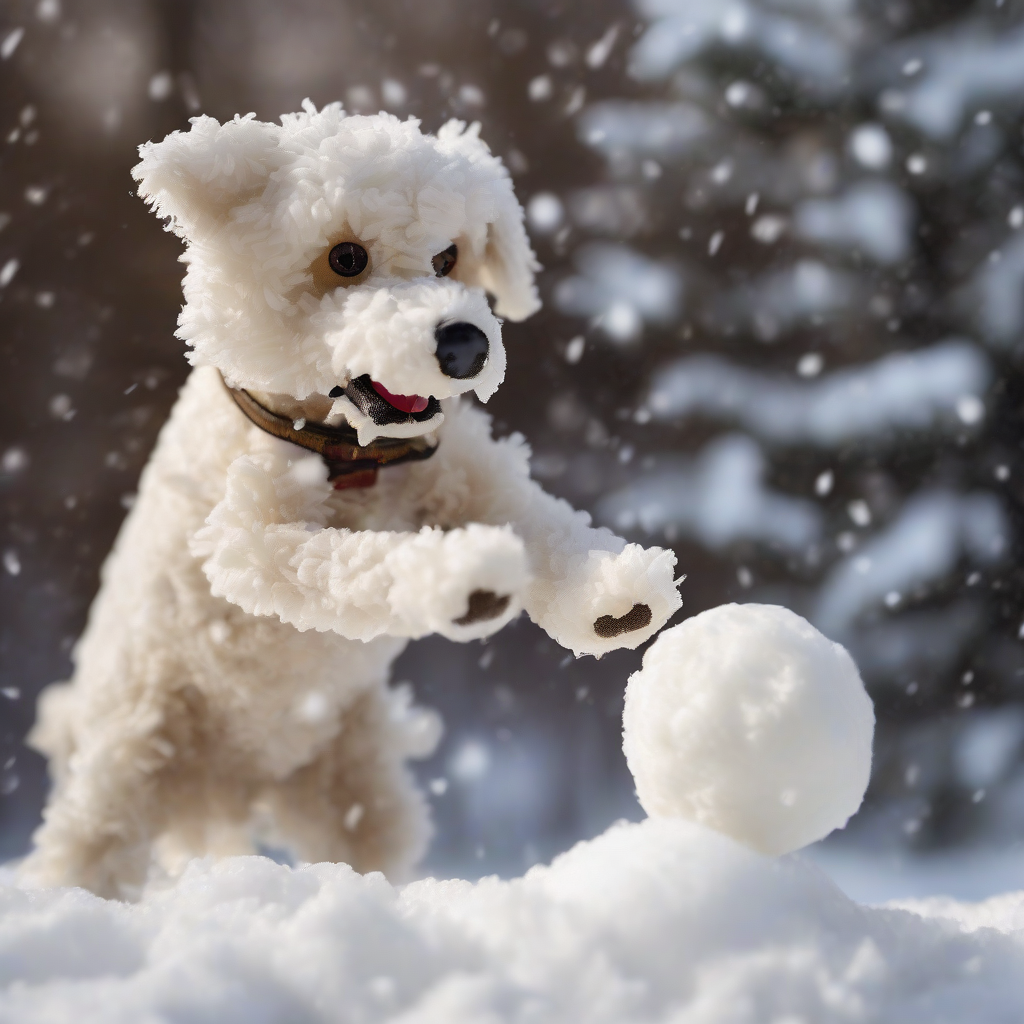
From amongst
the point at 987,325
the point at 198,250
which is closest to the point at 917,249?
the point at 987,325

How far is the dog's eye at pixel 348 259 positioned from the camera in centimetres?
57

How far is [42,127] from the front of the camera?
1.02m

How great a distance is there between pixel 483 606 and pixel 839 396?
71 cm

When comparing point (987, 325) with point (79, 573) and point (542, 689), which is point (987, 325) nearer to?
point (542, 689)

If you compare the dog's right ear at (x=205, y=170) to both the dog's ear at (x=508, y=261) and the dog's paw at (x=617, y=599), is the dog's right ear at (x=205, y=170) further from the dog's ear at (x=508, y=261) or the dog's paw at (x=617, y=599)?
the dog's paw at (x=617, y=599)

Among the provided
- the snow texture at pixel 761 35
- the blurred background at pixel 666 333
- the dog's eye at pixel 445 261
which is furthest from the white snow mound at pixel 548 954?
the snow texture at pixel 761 35

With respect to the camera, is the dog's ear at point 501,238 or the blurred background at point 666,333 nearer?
the dog's ear at point 501,238

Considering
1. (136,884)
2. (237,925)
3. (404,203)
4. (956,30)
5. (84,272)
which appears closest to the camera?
(237,925)

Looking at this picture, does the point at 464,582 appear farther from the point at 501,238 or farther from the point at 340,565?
the point at 501,238

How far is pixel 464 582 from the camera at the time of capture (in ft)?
1.55

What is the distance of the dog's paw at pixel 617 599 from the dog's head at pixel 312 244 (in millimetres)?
127

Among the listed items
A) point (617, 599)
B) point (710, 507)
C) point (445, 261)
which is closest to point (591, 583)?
point (617, 599)

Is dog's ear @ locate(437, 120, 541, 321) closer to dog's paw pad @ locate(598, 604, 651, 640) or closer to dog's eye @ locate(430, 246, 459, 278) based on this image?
dog's eye @ locate(430, 246, 459, 278)

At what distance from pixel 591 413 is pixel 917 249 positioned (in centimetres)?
39
